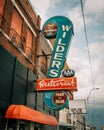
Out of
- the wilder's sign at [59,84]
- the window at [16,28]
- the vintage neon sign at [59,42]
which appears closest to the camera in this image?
the wilder's sign at [59,84]

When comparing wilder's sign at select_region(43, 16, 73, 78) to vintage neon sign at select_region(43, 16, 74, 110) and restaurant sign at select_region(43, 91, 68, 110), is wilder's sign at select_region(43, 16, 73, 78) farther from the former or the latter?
restaurant sign at select_region(43, 91, 68, 110)

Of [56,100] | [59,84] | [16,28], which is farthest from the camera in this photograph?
[56,100]

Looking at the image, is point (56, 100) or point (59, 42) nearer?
point (59, 42)

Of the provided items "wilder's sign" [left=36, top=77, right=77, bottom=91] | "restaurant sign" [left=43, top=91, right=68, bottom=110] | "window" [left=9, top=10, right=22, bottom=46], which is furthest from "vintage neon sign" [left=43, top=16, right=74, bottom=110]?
"window" [left=9, top=10, right=22, bottom=46]

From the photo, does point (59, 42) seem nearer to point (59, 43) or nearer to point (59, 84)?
point (59, 43)

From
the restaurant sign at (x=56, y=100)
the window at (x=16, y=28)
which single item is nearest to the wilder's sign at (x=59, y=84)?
the restaurant sign at (x=56, y=100)

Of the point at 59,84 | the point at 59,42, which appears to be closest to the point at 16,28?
the point at 59,42

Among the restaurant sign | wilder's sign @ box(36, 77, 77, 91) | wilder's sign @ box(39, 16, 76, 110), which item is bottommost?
the restaurant sign

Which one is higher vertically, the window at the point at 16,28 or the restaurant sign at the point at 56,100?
the window at the point at 16,28

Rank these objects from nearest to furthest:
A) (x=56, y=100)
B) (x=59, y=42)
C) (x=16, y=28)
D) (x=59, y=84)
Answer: (x=59, y=84), (x=16, y=28), (x=59, y=42), (x=56, y=100)

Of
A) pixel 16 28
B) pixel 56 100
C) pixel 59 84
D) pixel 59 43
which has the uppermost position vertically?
pixel 16 28

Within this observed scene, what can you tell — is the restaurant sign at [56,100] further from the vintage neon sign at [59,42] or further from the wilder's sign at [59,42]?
the wilder's sign at [59,42]

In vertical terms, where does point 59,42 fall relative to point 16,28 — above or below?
below

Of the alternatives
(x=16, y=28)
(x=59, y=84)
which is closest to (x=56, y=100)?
(x=59, y=84)
